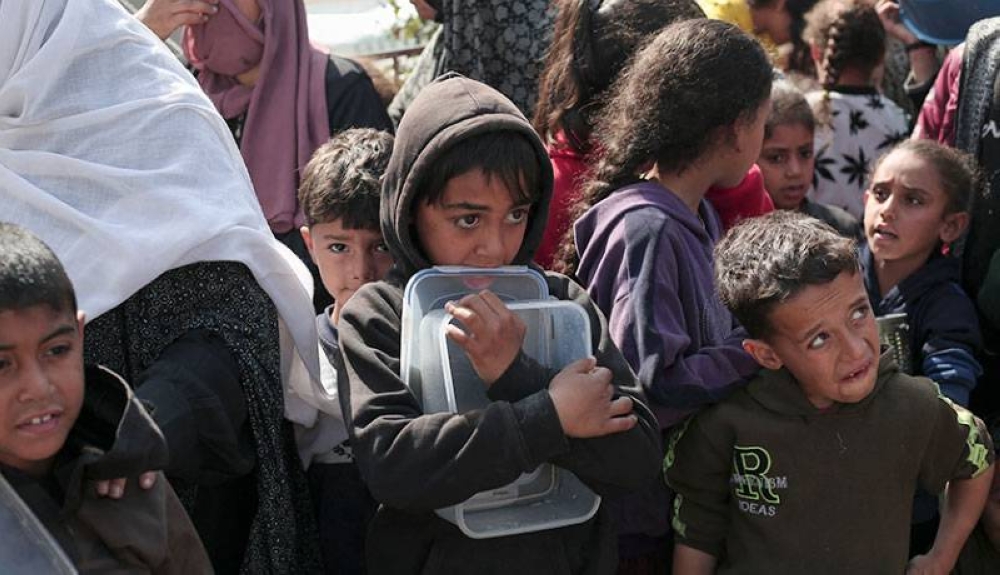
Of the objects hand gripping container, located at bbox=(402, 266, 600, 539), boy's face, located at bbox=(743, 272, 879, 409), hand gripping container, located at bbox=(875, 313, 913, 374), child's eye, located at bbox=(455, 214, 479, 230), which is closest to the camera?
hand gripping container, located at bbox=(402, 266, 600, 539)

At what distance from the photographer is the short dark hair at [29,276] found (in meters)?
2.13

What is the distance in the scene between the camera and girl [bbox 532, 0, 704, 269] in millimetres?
3656

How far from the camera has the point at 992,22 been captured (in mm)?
4000

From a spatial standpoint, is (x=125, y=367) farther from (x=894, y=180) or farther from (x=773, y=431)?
(x=894, y=180)

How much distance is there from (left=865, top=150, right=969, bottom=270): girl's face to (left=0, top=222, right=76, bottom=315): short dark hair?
247 centimetres

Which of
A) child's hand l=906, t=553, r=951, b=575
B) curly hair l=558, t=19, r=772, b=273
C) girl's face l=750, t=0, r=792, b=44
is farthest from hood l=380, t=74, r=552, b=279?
girl's face l=750, t=0, r=792, b=44

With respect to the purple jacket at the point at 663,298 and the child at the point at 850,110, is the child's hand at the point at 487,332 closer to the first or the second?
the purple jacket at the point at 663,298

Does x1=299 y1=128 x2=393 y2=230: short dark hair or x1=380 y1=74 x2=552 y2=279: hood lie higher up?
x1=380 y1=74 x2=552 y2=279: hood

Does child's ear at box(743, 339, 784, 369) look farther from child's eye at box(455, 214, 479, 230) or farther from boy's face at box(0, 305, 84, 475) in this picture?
boy's face at box(0, 305, 84, 475)

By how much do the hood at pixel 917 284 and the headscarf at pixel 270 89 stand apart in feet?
6.34

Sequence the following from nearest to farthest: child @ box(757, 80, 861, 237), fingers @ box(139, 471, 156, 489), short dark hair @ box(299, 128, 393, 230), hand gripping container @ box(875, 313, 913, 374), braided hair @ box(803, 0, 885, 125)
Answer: fingers @ box(139, 471, 156, 489)
short dark hair @ box(299, 128, 393, 230)
hand gripping container @ box(875, 313, 913, 374)
child @ box(757, 80, 861, 237)
braided hair @ box(803, 0, 885, 125)

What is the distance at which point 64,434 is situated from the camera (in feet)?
7.24

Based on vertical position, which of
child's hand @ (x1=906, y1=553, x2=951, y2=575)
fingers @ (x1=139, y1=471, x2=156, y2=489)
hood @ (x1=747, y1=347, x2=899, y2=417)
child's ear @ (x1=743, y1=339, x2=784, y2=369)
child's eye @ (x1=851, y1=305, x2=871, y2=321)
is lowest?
child's hand @ (x1=906, y1=553, x2=951, y2=575)

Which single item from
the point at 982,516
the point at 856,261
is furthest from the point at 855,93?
the point at 856,261
